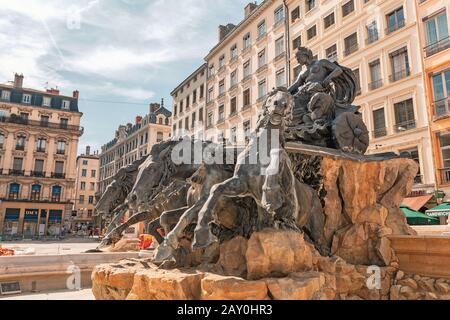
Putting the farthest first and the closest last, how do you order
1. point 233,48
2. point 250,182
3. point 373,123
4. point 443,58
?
point 233,48 < point 373,123 < point 443,58 < point 250,182

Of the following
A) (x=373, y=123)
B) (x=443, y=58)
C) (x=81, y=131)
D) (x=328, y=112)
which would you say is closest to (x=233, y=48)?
(x=373, y=123)

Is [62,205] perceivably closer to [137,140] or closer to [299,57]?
[137,140]

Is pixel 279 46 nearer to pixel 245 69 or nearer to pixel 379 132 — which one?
pixel 245 69

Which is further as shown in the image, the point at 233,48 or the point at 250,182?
the point at 233,48

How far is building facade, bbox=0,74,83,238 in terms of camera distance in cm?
4603

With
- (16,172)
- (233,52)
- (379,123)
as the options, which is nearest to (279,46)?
(233,52)

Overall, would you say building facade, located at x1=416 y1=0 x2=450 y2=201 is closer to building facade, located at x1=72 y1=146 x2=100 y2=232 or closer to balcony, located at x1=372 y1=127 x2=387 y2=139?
balcony, located at x1=372 y1=127 x2=387 y2=139

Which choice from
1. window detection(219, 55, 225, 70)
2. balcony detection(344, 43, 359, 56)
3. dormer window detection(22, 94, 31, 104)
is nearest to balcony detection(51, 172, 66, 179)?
dormer window detection(22, 94, 31, 104)

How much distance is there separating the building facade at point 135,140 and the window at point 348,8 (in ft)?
96.4

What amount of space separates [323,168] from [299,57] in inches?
136

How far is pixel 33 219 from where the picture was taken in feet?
152

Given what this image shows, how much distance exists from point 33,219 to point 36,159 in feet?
27.1

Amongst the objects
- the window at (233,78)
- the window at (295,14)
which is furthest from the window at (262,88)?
the window at (295,14)

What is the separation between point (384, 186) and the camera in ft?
24.2
